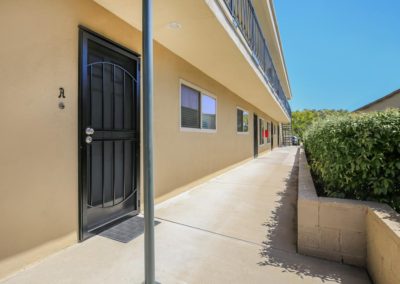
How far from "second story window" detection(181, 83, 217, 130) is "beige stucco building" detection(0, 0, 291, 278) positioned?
0.65ft

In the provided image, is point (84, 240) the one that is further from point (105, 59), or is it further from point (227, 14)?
point (227, 14)

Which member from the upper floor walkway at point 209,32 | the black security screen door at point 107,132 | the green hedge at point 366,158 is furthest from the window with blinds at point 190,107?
the green hedge at point 366,158

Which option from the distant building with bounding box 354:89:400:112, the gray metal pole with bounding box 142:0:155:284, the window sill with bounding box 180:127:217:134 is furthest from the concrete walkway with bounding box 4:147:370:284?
the distant building with bounding box 354:89:400:112

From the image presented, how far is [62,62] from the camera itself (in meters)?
2.22

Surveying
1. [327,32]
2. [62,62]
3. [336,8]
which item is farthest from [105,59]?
[327,32]

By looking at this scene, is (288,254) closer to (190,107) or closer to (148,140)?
(148,140)

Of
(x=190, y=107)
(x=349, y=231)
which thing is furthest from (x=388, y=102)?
(x=349, y=231)

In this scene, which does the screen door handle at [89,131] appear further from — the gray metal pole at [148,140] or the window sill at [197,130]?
the window sill at [197,130]

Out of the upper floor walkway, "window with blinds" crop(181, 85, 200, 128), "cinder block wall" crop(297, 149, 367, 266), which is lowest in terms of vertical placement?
"cinder block wall" crop(297, 149, 367, 266)

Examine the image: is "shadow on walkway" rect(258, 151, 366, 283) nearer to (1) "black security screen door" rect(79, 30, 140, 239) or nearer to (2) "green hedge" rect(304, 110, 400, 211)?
(2) "green hedge" rect(304, 110, 400, 211)

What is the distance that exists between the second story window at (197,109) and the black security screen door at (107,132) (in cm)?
151

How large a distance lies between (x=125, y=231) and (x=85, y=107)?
1.58 metres

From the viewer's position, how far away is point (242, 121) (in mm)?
9031

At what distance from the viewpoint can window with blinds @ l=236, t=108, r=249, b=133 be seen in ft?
27.8
